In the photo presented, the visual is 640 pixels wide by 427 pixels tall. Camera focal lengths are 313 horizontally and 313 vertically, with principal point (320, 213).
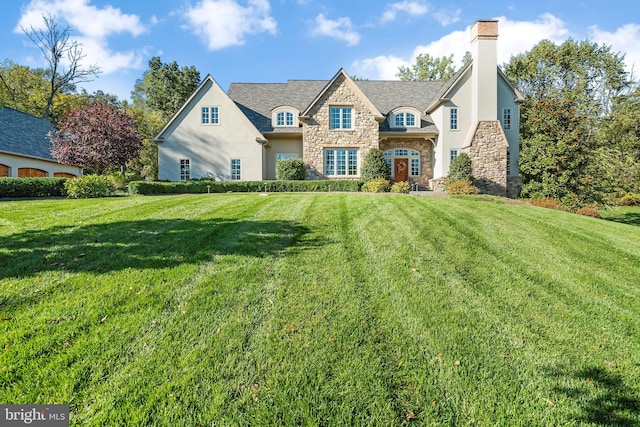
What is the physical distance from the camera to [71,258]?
5.01 meters

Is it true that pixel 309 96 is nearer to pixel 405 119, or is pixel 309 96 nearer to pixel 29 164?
pixel 405 119

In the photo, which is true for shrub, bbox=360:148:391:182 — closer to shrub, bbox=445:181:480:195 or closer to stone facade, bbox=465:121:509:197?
shrub, bbox=445:181:480:195

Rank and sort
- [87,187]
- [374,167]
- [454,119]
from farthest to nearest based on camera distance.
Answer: [454,119]
[374,167]
[87,187]

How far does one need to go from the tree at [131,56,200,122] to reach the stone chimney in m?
30.8

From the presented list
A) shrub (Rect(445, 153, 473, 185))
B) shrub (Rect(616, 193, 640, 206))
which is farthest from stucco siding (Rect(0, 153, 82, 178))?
shrub (Rect(616, 193, 640, 206))

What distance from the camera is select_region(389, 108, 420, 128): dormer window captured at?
22.3m

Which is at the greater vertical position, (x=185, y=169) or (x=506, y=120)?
(x=506, y=120)

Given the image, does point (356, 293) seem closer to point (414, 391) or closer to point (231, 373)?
point (414, 391)

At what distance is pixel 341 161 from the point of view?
2098 cm

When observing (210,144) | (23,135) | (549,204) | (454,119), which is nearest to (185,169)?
(210,144)

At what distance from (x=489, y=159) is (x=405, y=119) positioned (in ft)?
20.4

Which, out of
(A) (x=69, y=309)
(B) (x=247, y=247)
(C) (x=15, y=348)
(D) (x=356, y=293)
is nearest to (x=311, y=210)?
(B) (x=247, y=247)

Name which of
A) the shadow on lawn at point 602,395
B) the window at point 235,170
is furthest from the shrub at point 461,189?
the shadow on lawn at point 602,395

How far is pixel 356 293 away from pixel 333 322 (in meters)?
0.78
